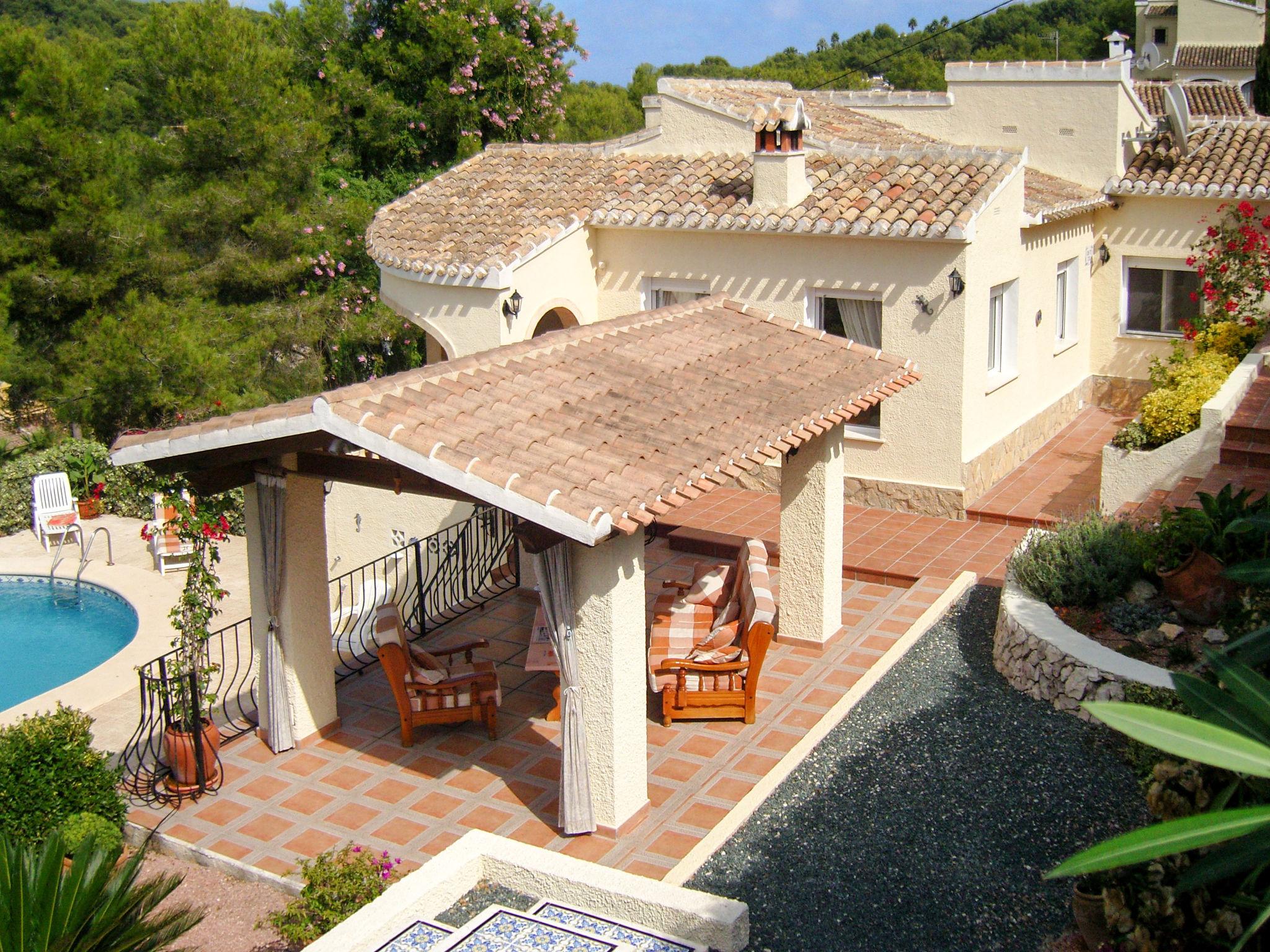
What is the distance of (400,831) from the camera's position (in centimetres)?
883

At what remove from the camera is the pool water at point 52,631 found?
648 inches

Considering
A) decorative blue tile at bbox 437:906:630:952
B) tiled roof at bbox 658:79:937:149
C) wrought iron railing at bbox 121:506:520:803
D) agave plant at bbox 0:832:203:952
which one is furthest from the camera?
tiled roof at bbox 658:79:937:149

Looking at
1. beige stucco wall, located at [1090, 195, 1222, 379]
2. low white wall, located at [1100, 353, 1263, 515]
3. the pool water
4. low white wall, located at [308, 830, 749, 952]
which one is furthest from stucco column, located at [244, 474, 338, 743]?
beige stucco wall, located at [1090, 195, 1222, 379]

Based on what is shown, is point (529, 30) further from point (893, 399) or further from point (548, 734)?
point (548, 734)

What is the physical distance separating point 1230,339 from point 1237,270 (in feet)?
5.55

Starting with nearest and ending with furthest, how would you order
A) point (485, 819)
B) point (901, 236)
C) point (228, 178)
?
1. point (485, 819)
2. point (901, 236)
3. point (228, 178)

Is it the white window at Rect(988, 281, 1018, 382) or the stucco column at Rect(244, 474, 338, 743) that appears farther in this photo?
the white window at Rect(988, 281, 1018, 382)

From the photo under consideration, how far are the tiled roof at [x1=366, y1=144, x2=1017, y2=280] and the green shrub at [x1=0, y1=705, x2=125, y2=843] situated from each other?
27.7 ft

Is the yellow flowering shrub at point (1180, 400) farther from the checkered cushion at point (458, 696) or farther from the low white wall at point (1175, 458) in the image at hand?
the checkered cushion at point (458, 696)

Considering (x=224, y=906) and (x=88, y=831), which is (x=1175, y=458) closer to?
(x=224, y=906)

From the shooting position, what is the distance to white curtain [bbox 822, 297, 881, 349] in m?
16.0

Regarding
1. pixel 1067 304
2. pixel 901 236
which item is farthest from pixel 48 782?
pixel 1067 304

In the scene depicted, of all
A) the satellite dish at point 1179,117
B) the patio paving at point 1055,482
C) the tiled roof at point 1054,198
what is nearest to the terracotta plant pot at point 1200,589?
the patio paving at point 1055,482

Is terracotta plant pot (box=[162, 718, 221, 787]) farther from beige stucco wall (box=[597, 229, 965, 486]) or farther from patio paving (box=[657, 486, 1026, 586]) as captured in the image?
beige stucco wall (box=[597, 229, 965, 486])
